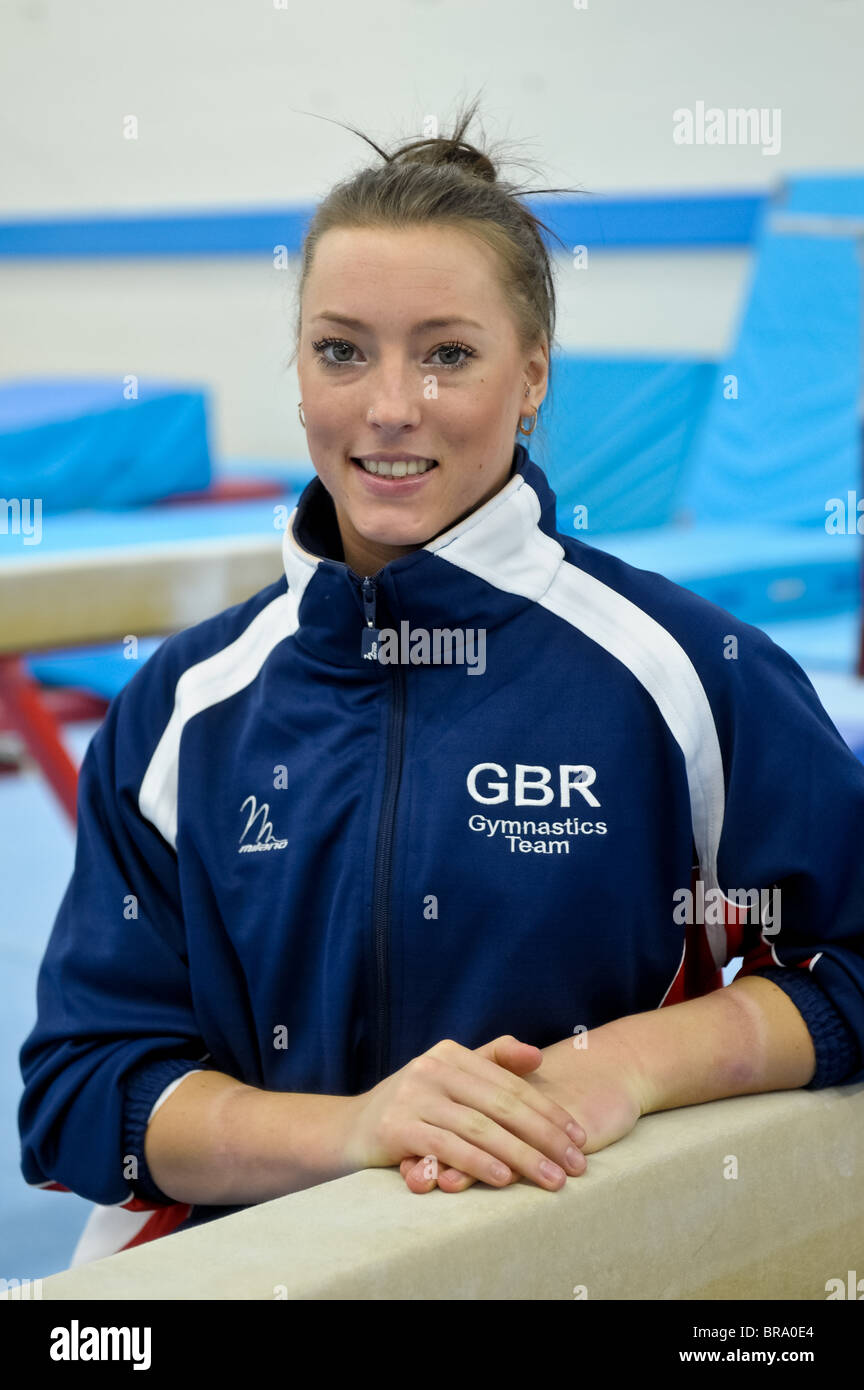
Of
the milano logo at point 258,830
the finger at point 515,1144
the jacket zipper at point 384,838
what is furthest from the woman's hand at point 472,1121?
the milano logo at point 258,830

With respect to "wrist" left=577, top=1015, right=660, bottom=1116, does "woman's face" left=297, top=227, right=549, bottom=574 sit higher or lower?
higher

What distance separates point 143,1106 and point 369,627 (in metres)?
0.36

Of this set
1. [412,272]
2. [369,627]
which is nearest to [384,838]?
[369,627]

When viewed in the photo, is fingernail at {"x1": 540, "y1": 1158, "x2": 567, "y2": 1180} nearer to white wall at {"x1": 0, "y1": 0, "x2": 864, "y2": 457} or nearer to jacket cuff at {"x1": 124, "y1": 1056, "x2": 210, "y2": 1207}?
jacket cuff at {"x1": 124, "y1": 1056, "x2": 210, "y2": 1207}

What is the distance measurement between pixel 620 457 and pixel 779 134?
53.3 inches

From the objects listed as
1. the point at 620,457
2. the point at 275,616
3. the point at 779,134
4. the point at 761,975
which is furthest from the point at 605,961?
the point at 779,134

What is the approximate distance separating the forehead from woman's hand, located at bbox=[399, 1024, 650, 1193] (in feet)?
1.58

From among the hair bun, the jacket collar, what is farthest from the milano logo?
the hair bun

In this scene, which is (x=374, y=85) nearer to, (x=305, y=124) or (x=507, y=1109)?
(x=305, y=124)

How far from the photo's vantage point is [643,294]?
485 cm

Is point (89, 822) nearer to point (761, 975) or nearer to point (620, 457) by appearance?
point (761, 975)

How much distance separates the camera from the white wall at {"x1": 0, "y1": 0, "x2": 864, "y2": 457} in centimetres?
Result: 434

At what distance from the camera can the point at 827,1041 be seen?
979mm
